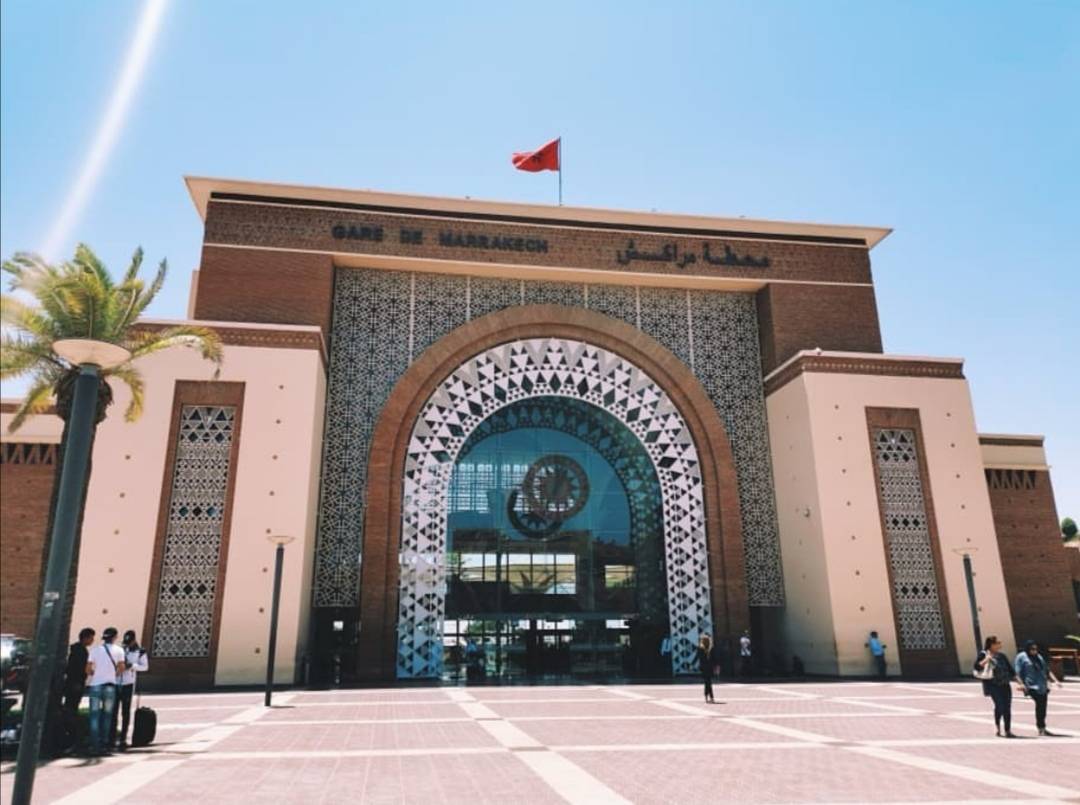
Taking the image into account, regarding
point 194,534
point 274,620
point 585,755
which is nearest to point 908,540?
point 585,755

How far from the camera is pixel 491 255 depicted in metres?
19.2

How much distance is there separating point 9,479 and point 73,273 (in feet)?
36.6

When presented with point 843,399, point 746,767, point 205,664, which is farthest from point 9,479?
point 843,399

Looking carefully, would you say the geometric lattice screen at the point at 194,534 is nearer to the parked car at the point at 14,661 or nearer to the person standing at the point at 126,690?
the parked car at the point at 14,661

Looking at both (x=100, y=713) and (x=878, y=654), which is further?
(x=878, y=654)

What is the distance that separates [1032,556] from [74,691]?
2188cm

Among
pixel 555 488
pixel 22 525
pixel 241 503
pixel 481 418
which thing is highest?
pixel 481 418

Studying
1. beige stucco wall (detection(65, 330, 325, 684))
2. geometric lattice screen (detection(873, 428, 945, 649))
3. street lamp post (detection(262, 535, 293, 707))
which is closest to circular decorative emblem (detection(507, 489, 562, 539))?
beige stucco wall (detection(65, 330, 325, 684))

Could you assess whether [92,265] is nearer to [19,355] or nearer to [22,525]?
[19,355]

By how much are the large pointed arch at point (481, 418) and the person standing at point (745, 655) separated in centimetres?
54

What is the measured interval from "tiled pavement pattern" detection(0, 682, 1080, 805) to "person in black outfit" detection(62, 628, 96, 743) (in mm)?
813

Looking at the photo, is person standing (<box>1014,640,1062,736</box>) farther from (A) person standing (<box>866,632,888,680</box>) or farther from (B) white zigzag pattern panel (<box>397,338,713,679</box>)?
(B) white zigzag pattern panel (<box>397,338,713,679</box>)

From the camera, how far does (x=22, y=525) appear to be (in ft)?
56.8

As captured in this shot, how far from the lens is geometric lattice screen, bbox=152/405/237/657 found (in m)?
15.1
